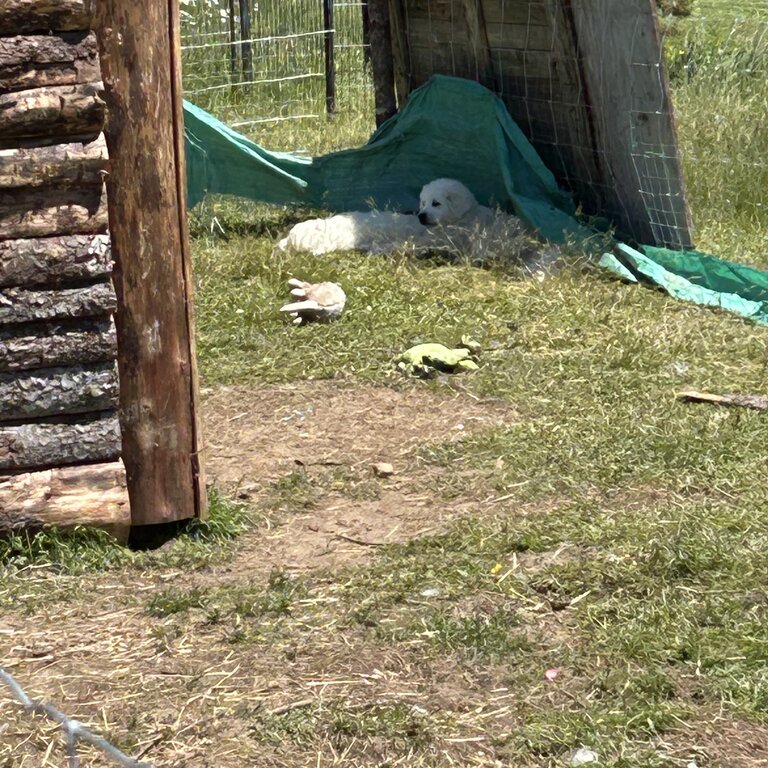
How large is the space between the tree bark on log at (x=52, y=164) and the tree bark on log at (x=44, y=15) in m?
0.33

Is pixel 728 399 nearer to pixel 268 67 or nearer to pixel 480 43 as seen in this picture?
pixel 480 43

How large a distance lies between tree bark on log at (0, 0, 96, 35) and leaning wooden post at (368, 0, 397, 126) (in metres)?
5.84

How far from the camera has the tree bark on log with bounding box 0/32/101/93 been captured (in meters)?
3.55

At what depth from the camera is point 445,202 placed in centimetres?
787

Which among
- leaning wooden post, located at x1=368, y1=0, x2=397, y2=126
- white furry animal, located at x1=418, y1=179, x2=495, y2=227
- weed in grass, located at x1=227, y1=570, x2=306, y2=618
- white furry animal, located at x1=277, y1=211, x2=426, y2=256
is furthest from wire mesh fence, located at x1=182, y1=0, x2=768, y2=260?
weed in grass, located at x1=227, y1=570, x2=306, y2=618

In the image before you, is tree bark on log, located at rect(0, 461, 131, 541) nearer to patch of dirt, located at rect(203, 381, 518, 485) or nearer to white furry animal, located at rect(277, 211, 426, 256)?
patch of dirt, located at rect(203, 381, 518, 485)

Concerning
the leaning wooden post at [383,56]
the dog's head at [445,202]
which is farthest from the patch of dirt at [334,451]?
the leaning wooden post at [383,56]

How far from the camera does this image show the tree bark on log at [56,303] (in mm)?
3656

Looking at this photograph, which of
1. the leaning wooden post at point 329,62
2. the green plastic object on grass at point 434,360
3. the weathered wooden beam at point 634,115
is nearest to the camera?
the green plastic object on grass at point 434,360

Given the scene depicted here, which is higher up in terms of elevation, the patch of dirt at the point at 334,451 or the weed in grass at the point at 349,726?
the patch of dirt at the point at 334,451

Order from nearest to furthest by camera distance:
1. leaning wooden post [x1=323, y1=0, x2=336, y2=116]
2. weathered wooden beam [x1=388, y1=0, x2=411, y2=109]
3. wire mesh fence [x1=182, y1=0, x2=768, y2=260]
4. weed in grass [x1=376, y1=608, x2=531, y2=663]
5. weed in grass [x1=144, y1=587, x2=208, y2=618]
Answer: weed in grass [x1=376, y1=608, x2=531, y2=663]
weed in grass [x1=144, y1=587, x2=208, y2=618]
wire mesh fence [x1=182, y1=0, x2=768, y2=260]
weathered wooden beam [x1=388, y1=0, x2=411, y2=109]
leaning wooden post [x1=323, y1=0, x2=336, y2=116]

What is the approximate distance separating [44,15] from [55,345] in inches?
37.3

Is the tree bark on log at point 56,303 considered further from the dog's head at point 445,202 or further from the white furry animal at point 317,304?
the dog's head at point 445,202

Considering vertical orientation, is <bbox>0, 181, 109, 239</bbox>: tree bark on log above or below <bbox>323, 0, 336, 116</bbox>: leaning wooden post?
below
